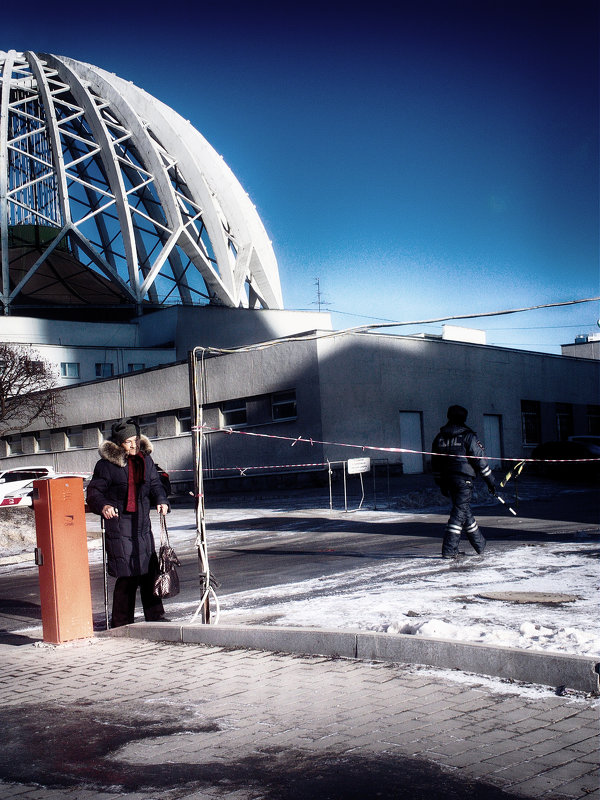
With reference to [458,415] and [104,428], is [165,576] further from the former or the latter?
[104,428]

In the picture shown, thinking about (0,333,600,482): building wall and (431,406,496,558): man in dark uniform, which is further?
(0,333,600,482): building wall

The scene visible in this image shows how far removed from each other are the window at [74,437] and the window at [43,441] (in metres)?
1.30

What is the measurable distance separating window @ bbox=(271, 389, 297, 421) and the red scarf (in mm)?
25220

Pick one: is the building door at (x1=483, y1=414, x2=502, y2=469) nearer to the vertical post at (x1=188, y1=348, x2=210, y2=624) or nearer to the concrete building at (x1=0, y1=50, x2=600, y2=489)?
the concrete building at (x1=0, y1=50, x2=600, y2=489)

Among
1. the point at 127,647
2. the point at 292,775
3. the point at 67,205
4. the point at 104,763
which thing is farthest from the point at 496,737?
the point at 67,205

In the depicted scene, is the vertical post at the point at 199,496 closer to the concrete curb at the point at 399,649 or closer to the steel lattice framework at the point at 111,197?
the concrete curb at the point at 399,649

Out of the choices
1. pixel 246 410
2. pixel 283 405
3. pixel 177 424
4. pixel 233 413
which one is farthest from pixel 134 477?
pixel 177 424

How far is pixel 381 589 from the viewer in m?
9.11

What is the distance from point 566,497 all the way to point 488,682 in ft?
62.9

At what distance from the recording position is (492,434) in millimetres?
38906

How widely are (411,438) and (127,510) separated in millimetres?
27861

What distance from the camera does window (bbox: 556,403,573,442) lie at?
1694 inches

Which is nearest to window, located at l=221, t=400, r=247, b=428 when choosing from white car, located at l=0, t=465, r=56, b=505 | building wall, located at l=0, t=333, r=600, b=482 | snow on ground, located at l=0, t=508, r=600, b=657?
building wall, located at l=0, t=333, r=600, b=482

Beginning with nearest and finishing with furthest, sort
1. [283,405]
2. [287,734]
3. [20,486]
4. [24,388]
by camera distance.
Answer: [287,734] < [20,486] < [283,405] < [24,388]
